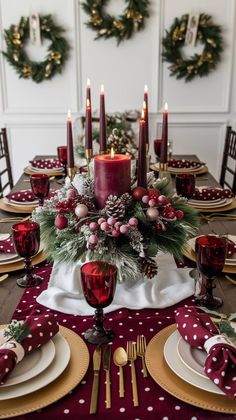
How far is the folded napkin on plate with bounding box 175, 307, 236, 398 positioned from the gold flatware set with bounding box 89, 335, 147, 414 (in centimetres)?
9

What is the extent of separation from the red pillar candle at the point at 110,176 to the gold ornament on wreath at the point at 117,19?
2.70m

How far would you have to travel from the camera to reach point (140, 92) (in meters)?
3.75

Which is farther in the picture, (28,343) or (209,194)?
(209,194)

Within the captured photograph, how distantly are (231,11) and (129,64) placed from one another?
0.88 meters

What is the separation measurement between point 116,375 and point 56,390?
118 mm

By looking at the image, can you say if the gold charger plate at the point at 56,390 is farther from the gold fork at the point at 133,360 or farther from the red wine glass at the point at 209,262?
the red wine glass at the point at 209,262

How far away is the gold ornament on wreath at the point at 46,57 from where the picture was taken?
3.55m

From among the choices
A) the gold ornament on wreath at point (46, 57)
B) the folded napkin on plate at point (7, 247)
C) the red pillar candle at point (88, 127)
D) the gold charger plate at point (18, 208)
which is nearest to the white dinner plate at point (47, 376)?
the folded napkin on plate at point (7, 247)

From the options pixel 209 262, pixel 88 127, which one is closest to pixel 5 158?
pixel 88 127

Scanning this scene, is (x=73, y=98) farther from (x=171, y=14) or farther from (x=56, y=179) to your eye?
(x=56, y=179)

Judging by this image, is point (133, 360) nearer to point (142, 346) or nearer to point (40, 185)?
point (142, 346)

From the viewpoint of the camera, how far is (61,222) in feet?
3.64

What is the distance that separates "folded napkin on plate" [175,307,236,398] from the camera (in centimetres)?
78

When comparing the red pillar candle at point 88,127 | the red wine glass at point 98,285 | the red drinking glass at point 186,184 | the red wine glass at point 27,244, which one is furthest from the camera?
the red drinking glass at point 186,184
